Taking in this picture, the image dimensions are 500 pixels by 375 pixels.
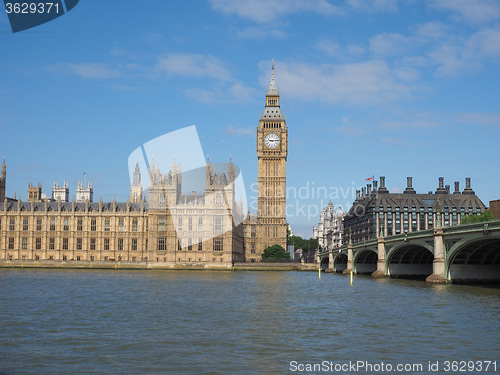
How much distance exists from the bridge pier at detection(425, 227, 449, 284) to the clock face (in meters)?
95.1

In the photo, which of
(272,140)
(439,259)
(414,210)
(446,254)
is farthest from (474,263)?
(414,210)

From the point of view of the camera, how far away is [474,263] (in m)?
66.9

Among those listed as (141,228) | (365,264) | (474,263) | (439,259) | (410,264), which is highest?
(141,228)

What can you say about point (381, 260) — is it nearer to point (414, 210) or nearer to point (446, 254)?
point (446, 254)

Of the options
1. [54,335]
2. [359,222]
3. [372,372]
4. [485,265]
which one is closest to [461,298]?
[485,265]

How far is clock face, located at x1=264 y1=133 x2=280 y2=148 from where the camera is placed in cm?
15650

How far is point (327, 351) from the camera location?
2509 centimetres

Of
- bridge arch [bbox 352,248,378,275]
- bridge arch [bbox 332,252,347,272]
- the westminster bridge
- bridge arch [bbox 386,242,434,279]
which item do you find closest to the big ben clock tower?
bridge arch [bbox 332,252,347,272]

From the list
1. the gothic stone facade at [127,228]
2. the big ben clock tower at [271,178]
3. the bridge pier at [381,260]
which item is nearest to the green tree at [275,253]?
the big ben clock tower at [271,178]

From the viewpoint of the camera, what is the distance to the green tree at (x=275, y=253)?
140m

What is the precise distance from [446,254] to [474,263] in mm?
6783

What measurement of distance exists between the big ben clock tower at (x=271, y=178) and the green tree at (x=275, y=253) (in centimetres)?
724

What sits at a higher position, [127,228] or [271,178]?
[271,178]

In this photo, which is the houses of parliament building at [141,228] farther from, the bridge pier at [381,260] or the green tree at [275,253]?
the bridge pier at [381,260]
